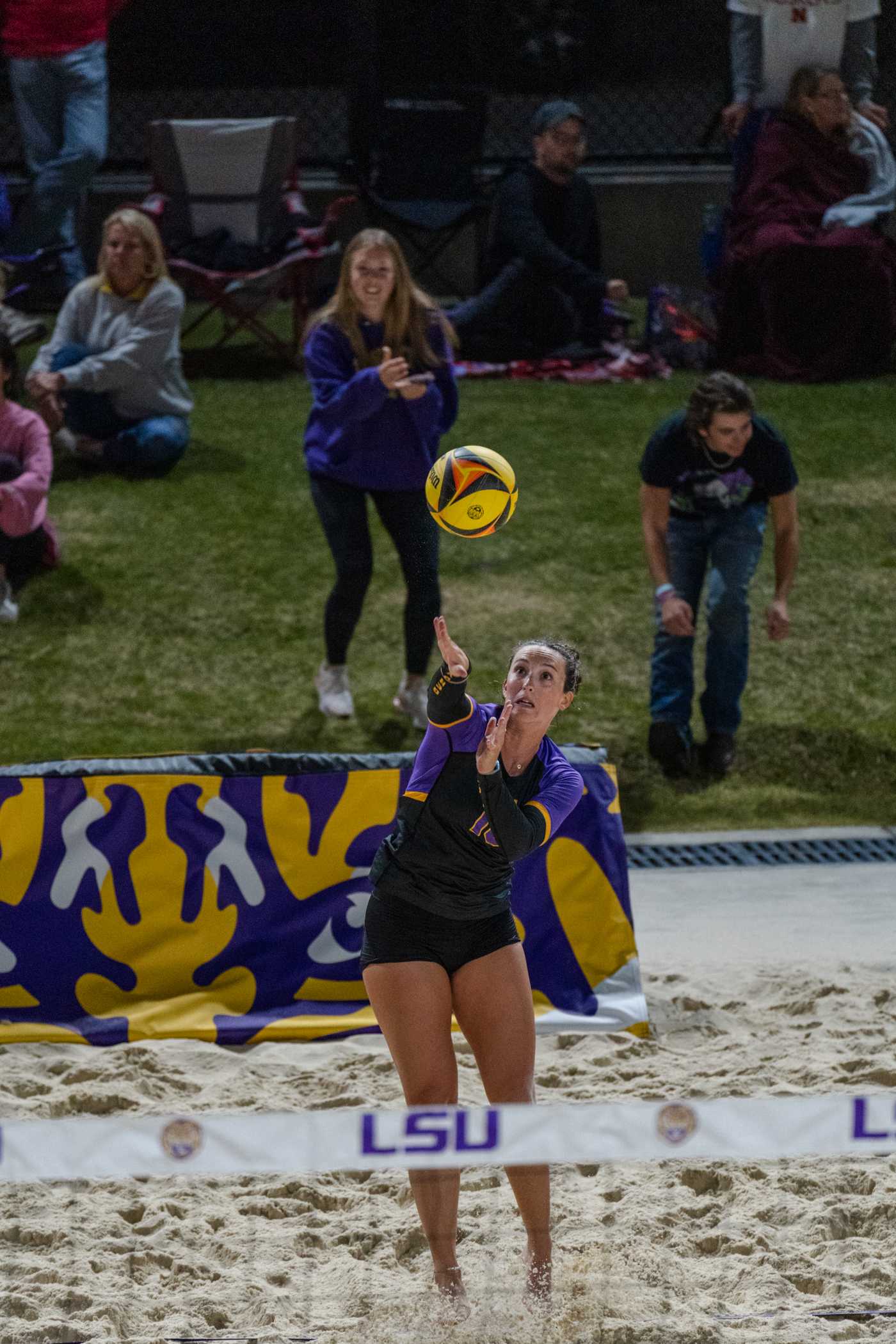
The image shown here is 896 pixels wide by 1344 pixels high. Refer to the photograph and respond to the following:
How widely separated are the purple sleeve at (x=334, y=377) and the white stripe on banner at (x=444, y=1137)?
3555 millimetres

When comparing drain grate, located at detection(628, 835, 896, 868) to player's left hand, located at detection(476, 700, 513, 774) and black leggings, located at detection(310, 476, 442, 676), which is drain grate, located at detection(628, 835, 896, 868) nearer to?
black leggings, located at detection(310, 476, 442, 676)

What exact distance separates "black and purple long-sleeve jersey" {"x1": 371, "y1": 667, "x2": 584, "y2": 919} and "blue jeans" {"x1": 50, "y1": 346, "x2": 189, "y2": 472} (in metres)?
5.82

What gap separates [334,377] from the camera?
6.20 meters

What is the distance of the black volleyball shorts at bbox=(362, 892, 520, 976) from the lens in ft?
11.6

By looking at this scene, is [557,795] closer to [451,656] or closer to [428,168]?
[451,656]

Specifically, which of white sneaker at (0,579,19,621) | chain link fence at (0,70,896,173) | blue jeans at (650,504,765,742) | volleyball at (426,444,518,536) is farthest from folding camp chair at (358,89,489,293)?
volleyball at (426,444,518,536)

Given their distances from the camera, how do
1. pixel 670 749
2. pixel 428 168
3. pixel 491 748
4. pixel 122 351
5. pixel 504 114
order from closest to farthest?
pixel 491 748, pixel 670 749, pixel 122 351, pixel 428 168, pixel 504 114

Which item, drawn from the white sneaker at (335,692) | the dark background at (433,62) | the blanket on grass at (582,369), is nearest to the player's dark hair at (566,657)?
the white sneaker at (335,692)

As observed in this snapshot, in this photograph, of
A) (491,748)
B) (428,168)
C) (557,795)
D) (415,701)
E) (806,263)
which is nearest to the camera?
(491,748)

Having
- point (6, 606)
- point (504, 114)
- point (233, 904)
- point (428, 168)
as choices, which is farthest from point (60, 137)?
point (233, 904)

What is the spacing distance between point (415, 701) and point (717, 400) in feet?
6.00

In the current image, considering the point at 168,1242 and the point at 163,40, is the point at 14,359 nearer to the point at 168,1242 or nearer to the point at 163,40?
the point at 168,1242

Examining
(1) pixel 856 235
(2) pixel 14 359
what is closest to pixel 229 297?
(2) pixel 14 359

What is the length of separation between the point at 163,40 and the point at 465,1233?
1595 centimetres
